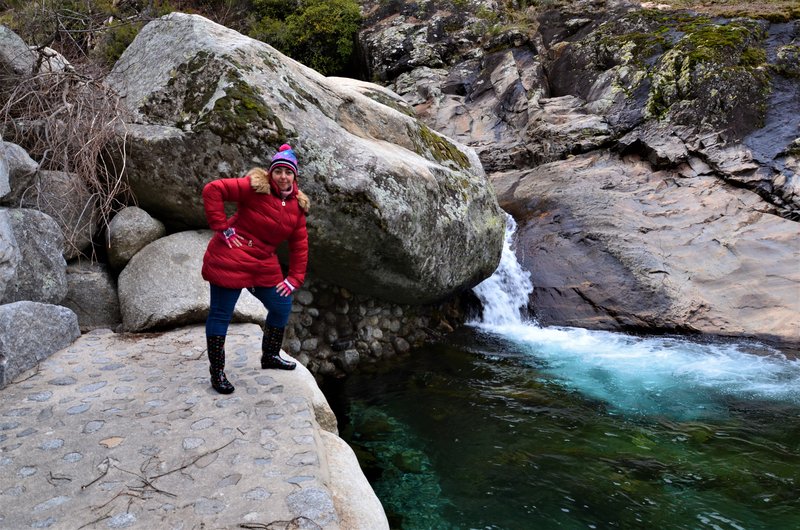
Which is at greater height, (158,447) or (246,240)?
(246,240)

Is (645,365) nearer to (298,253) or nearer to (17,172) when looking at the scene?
(298,253)

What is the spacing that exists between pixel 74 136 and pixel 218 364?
350cm

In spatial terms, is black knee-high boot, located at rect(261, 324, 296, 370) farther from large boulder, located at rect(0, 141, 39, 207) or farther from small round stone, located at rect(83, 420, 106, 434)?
large boulder, located at rect(0, 141, 39, 207)

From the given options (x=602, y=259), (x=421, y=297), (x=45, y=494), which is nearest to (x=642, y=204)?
(x=602, y=259)

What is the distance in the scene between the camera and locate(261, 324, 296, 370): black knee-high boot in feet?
14.0

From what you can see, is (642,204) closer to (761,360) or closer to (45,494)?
(761,360)

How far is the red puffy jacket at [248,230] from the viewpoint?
3.87 meters

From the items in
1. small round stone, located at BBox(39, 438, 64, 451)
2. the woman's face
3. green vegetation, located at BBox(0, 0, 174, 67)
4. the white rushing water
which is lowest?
the white rushing water

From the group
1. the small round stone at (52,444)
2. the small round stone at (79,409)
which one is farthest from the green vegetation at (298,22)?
the small round stone at (52,444)

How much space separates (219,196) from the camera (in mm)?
3861

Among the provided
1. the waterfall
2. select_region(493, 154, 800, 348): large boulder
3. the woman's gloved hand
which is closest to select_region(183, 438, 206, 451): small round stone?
the woman's gloved hand

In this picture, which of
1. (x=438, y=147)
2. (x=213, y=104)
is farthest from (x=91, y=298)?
(x=438, y=147)

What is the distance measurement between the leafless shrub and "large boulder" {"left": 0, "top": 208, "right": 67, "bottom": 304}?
14.1 inches

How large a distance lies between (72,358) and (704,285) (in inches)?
339
